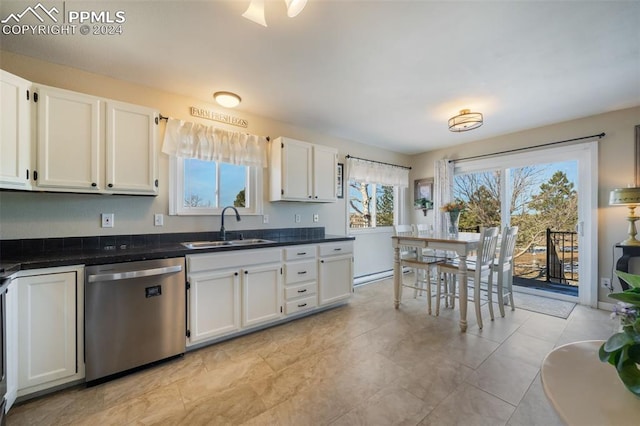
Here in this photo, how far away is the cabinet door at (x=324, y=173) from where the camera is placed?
136 inches

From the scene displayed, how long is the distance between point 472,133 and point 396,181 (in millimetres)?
1461

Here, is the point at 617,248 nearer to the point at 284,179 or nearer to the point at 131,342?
the point at 284,179

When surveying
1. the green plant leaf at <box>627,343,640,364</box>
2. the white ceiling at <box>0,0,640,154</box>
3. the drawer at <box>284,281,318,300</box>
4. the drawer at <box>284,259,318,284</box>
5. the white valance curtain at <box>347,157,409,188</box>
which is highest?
the white ceiling at <box>0,0,640,154</box>

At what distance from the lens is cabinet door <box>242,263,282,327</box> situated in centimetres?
252

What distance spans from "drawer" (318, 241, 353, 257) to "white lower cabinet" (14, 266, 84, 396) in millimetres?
2159

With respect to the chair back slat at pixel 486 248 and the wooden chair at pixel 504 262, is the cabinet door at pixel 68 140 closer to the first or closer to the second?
the chair back slat at pixel 486 248

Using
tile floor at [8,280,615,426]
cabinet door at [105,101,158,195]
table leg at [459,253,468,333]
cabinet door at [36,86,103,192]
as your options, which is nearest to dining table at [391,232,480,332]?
table leg at [459,253,468,333]

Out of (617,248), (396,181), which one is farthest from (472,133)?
(617,248)

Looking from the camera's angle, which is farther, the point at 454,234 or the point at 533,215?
the point at 533,215

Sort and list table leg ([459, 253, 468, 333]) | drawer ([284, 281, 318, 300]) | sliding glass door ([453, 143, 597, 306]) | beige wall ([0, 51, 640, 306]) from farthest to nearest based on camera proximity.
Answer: sliding glass door ([453, 143, 597, 306]) → drawer ([284, 281, 318, 300]) → table leg ([459, 253, 468, 333]) → beige wall ([0, 51, 640, 306])

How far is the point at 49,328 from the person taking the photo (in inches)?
67.1

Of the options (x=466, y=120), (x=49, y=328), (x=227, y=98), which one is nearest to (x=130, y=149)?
(x=227, y=98)

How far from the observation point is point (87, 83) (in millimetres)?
2273

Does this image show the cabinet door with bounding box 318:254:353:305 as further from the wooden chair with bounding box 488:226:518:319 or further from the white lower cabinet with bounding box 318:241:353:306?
the wooden chair with bounding box 488:226:518:319
